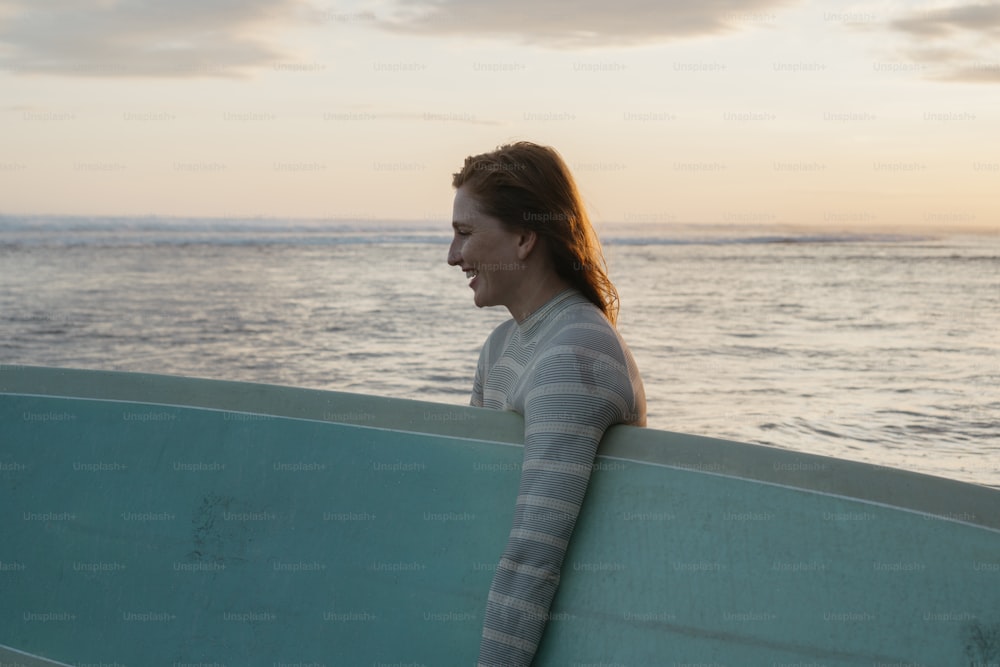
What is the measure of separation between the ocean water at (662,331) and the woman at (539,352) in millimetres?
2742

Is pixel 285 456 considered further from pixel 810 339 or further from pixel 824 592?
pixel 810 339

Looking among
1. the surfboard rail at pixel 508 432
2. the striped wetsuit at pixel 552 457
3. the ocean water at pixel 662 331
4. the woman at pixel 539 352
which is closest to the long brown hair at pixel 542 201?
the woman at pixel 539 352

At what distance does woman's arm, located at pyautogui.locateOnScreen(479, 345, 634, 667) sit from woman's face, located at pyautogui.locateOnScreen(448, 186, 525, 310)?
0.19 m

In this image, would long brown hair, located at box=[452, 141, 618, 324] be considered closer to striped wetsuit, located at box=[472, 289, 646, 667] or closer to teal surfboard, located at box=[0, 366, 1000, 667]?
striped wetsuit, located at box=[472, 289, 646, 667]

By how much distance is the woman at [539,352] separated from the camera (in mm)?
1522

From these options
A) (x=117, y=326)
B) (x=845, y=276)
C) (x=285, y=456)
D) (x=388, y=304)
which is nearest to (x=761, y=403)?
(x=285, y=456)

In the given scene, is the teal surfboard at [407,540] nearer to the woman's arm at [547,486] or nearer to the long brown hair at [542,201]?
the woman's arm at [547,486]

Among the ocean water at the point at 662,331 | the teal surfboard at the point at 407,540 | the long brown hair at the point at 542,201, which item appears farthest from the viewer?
the ocean water at the point at 662,331

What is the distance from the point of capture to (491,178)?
1.71 m

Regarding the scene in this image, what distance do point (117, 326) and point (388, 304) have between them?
2.49 m

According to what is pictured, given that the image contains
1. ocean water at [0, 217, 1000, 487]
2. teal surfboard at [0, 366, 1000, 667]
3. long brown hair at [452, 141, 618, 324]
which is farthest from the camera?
ocean water at [0, 217, 1000, 487]

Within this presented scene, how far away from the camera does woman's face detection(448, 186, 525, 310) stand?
5.65 feet

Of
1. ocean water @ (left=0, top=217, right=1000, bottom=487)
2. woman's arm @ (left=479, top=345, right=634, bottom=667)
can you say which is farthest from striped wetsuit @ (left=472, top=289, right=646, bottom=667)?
ocean water @ (left=0, top=217, right=1000, bottom=487)

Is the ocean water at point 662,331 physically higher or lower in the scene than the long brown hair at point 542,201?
lower
